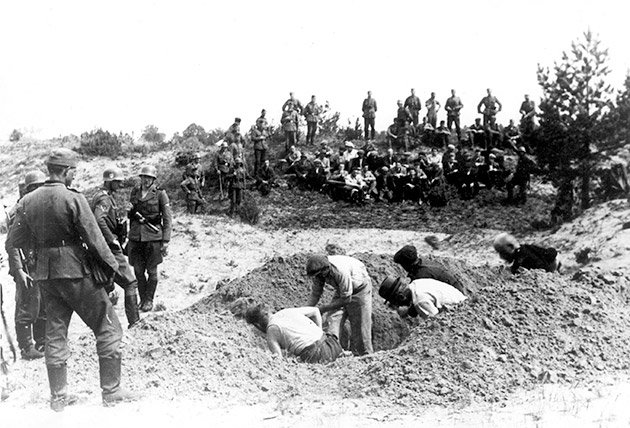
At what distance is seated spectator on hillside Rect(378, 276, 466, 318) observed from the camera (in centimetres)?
659

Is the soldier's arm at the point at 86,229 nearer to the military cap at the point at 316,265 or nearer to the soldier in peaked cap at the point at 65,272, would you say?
the soldier in peaked cap at the point at 65,272

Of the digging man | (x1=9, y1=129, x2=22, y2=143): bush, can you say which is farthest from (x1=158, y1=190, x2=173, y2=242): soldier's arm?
(x1=9, y1=129, x2=22, y2=143): bush

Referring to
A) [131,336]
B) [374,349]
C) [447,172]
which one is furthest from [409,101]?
[131,336]

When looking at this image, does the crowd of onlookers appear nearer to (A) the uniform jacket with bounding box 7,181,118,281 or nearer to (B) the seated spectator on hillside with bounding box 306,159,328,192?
(B) the seated spectator on hillside with bounding box 306,159,328,192

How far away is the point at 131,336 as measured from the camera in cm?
600

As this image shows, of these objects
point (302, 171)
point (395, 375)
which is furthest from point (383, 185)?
point (395, 375)

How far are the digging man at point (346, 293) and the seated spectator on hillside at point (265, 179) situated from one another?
11.3 metres

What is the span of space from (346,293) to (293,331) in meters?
0.83

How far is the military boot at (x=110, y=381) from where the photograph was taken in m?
4.82

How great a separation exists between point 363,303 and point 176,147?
716 inches

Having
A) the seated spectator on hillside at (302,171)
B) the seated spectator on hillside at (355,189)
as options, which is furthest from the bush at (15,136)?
the seated spectator on hillside at (355,189)

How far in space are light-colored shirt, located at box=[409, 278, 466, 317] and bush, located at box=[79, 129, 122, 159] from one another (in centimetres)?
1839

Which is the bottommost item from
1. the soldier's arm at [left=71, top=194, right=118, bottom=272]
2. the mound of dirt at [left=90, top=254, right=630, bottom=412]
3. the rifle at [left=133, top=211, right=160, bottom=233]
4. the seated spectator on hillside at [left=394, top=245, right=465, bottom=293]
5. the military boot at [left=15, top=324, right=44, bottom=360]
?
the military boot at [left=15, top=324, right=44, bottom=360]

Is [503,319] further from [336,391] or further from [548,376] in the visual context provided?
[336,391]
